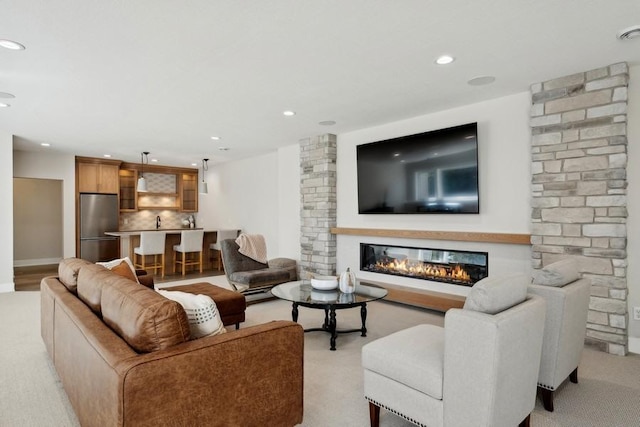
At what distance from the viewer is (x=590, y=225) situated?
327 centimetres

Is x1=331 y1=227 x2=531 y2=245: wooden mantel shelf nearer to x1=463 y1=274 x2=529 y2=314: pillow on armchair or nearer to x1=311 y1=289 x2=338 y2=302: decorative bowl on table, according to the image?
x1=311 y1=289 x2=338 y2=302: decorative bowl on table

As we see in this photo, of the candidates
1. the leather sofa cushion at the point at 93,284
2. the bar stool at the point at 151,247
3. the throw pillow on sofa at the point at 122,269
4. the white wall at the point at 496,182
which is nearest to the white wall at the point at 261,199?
the bar stool at the point at 151,247

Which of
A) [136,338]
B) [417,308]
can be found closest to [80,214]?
[417,308]

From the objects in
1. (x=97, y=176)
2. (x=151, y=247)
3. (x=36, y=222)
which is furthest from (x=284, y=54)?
(x=36, y=222)

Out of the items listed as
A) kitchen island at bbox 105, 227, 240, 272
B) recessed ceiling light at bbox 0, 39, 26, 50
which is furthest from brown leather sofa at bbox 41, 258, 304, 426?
kitchen island at bbox 105, 227, 240, 272

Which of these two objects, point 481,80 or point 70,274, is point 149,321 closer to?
point 70,274

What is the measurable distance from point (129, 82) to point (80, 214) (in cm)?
558

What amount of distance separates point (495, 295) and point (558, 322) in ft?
2.56

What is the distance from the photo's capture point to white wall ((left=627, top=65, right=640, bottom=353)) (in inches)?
124

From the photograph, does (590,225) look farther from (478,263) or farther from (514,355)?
(514,355)

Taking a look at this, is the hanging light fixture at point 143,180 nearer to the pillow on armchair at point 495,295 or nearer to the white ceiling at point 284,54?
the white ceiling at point 284,54

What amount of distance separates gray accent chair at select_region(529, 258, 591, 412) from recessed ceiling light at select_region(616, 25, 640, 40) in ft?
5.52

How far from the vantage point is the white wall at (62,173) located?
725 centimetres

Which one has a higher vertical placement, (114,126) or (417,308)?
(114,126)
